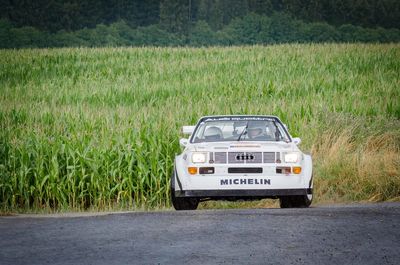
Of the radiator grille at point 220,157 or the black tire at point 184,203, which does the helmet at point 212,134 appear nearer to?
the black tire at point 184,203

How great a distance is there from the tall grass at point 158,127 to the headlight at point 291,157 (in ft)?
11.5

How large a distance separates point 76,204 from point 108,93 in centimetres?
1657

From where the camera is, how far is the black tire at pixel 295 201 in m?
12.8

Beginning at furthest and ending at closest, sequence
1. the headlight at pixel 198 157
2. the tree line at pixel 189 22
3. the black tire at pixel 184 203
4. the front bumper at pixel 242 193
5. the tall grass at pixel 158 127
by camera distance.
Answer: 1. the tree line at pixel 189 22
2. the tall grass at pixel 158 127
3. the black tire at pixel 184 203
4. the headlight at pixel 198 157
5. the front bumper at pixel 242 193

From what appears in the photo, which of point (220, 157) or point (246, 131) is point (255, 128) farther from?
point (220, 157)

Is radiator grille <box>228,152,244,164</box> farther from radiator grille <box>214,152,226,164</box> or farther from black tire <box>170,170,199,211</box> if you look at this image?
black tire <box>170,170,199,211</box>

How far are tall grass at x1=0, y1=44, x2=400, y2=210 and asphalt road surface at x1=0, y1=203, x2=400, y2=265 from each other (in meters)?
2.66

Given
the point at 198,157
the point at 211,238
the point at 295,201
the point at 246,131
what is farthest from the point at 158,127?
the point at 211,238

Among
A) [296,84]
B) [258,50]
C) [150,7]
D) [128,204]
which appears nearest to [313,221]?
[128,204]

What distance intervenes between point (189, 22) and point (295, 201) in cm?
11946

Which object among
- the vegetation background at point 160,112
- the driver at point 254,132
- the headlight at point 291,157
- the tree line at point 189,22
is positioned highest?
Answer: the driver at point 254,132

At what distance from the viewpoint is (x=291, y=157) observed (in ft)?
39.7

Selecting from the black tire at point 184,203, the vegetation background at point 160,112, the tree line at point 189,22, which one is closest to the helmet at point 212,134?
the black tire at point 184,203

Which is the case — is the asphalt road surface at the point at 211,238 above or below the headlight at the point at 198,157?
below
